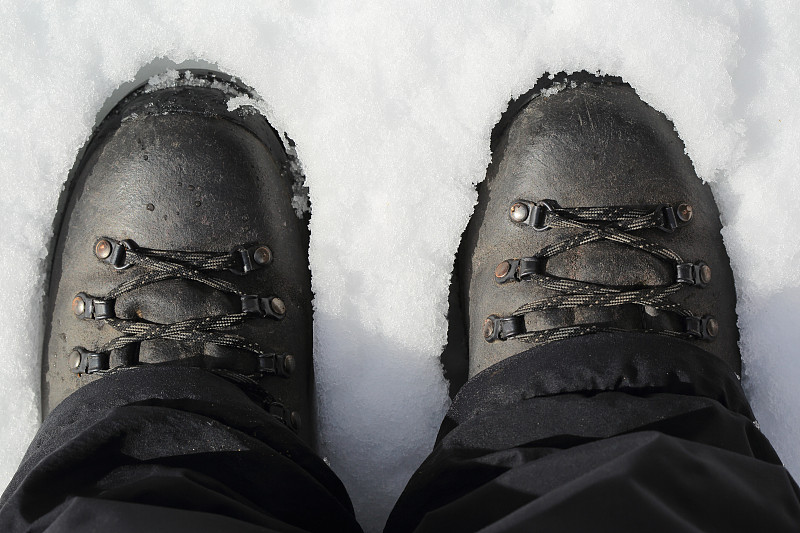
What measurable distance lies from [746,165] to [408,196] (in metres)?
0.47

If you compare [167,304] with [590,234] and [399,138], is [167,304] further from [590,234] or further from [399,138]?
[590,234]

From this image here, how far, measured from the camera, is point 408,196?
0.96 metres

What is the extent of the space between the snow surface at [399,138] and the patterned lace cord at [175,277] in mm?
100

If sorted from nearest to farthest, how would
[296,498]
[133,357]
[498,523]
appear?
1. [498,523]
2. [296,498]
3. [133,357]

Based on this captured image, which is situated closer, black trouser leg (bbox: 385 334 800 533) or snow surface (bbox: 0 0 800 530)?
black trouser leg (bbox: 385 334 800 533)

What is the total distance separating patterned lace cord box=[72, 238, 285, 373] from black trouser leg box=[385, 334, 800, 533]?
1.00 ft

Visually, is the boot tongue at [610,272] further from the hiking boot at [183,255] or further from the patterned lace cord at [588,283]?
the hiking boot at [183,255]

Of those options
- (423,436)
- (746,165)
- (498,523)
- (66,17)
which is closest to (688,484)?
(498,523)

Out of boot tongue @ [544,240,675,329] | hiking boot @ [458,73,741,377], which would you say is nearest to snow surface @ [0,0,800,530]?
hiking boot @ [458,73,741,377]

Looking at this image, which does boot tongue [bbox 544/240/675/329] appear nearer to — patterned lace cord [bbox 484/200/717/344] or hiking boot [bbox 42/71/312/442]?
patterned lace cord [bbox 484/200/717/344]

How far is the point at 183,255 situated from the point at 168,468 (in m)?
0.36

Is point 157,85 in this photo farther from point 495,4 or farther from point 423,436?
point 423,436

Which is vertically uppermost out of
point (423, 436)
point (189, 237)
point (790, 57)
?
point (790, 57)

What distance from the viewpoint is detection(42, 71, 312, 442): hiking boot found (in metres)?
0.90
